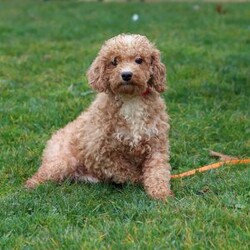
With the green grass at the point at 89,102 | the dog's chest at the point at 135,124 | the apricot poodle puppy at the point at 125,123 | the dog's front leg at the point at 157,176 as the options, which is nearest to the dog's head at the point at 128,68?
the apricot poodle puppy at the point at 125,123

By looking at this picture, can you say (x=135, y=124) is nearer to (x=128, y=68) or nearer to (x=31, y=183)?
(x=128, y=68)

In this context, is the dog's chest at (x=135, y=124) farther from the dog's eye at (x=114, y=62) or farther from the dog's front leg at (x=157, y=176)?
the dog's eye at (x=114, y=62)

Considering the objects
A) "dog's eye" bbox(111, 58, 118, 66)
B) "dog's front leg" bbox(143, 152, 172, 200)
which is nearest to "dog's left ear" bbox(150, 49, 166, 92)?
"dog's eye" bbox(111, 58, 118, 66)

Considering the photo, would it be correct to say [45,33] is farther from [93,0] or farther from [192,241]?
[192,241]

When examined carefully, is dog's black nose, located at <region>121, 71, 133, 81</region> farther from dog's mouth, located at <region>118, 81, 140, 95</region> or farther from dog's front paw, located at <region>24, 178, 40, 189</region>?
dog's front paw, located at <region>24, 178, 40, 189</region>

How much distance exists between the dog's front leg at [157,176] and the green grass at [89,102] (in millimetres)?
89

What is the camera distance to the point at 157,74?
18.0 feet

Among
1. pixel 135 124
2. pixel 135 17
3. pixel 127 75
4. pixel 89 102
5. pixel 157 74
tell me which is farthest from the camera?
pixel 135 17

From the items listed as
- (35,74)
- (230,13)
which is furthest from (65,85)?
(230,13)

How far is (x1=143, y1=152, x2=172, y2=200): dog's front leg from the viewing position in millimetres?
5116

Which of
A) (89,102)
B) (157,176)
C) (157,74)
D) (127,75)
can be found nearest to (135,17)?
(89,102)

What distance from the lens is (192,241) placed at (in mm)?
4133

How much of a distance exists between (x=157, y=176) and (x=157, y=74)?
0.81m

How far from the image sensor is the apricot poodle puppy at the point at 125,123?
532cm
